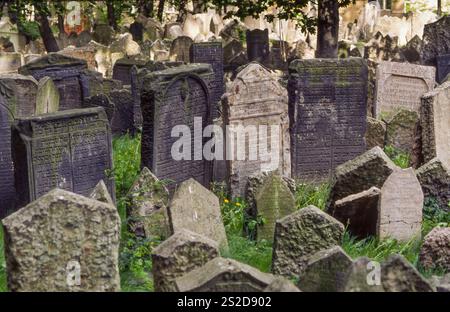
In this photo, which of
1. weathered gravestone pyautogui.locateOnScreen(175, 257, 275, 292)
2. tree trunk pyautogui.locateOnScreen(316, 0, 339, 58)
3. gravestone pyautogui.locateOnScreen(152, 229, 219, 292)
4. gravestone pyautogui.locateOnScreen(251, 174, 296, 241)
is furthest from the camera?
tree trunk pyautogui.locateOnScreen(316, 0, 339, 58)

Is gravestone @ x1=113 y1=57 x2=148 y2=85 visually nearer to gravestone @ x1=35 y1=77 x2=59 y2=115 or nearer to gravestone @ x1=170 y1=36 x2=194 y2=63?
gravestone @ x1=35 y1=77 x2=59 y2=115

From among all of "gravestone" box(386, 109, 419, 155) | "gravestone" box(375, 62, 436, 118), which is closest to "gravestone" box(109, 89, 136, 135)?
"gravestone" box(375, 62, 436, 118)

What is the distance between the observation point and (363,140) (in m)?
12.3

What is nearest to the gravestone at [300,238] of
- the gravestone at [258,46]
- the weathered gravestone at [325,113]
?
the weathered gravestone at [325,113]

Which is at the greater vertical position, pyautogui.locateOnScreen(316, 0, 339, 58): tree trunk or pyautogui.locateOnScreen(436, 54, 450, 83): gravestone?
pyautogui.locateOnScreen(316, 0, 339, 58): tree trunk

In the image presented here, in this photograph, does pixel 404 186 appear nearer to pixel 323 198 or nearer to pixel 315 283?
pixel 323 198

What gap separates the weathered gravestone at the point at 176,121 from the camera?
10922mm

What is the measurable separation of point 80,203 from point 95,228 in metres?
0.20

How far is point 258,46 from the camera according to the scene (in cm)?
2239

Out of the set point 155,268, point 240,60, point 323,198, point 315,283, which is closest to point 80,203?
point 155,268

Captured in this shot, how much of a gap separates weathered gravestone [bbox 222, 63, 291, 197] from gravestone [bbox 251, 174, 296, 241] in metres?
1.44

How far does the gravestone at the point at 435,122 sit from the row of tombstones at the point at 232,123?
0.04 feet

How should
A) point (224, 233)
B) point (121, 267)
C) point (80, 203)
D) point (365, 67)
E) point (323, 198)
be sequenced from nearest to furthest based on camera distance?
point (80, 203)
point (121, 267)
point (224, 233)
point (323, 198)
point (365, 67)

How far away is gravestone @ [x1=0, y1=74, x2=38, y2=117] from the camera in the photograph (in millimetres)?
11727
